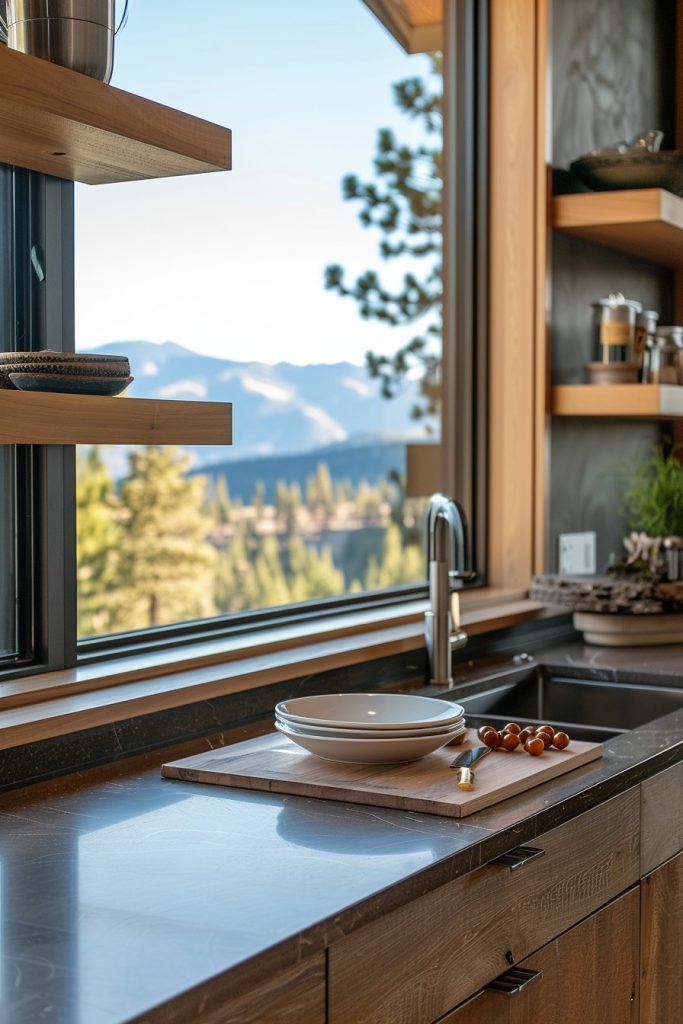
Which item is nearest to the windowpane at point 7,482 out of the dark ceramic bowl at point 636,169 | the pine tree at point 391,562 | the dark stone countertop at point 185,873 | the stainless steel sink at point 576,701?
the dark stone countertop at point 185,873

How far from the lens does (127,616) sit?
179 inches

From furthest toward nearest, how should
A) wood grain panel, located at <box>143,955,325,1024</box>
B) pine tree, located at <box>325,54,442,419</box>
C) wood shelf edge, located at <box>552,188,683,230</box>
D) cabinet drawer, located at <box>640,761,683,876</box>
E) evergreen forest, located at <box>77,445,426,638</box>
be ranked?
evergreen forest, located at <box>77,445,426,638</box>
pine tree, located at <box>325,54,442,419</box>
wood shelf edge, located at <box>552,188,683,230</box>
cabinet drawer, located at <box>640,761,683,876</box>
wood grain panel, located at <box>143,955,325,1024</box>

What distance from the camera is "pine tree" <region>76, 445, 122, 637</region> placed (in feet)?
14.3

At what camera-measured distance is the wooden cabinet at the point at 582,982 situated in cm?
148

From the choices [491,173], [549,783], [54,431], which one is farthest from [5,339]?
[491,173]

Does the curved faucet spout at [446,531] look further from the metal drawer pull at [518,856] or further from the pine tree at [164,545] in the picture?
the pine tree at [164,545]

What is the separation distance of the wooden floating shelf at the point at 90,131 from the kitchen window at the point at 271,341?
19 cm

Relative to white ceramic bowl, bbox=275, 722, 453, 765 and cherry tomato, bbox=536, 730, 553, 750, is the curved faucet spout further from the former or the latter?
white ceramic bowl, bbox=275, 722, 453, 765

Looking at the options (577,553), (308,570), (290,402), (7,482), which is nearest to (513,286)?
(577,553)

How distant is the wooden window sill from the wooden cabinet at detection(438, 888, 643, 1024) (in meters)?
0.59

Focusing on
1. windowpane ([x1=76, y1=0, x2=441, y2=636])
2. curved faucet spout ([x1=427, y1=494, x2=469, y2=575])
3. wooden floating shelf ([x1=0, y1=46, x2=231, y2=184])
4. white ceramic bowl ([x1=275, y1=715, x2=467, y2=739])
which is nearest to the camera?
wooden floating shelf ([x1=0, y1=46, x2=231, y2=184])

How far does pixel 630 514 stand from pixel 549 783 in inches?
78.8

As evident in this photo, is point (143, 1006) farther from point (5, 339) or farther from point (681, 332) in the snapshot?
point (681, 332)

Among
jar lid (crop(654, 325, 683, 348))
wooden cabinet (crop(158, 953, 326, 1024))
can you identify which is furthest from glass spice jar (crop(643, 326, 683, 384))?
wooden cabinet (crop(158, 953, 326, 1024))
